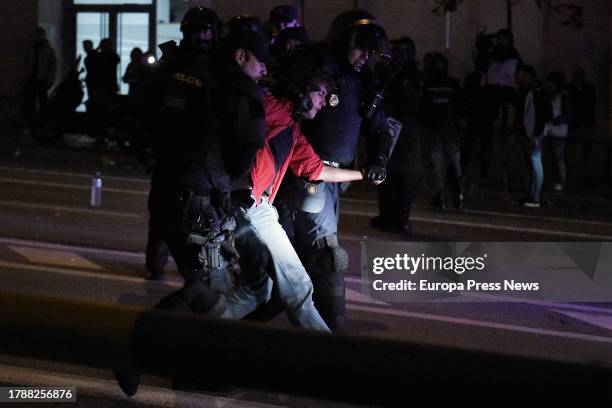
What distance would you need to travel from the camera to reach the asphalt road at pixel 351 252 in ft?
24.4

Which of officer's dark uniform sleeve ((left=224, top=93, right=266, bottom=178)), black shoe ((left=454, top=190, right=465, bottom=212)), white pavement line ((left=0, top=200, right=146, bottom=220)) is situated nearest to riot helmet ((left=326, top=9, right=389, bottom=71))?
officer's dark uniform sleeve ((left=224, top=93, right=266, bottom=178))

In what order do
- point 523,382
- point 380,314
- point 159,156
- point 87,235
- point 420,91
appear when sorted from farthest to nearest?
1. point 420,91
2. point 87,235
3. point 380,314
4. point 159,156
5. point 523,382

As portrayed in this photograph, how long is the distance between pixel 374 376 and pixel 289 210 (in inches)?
153

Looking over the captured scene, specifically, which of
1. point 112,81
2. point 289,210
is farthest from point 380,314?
point 112,81

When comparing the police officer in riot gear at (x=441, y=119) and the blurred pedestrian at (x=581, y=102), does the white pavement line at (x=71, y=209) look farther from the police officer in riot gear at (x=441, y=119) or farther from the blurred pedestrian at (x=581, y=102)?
the blurred pedestrian at (x=581, y=102)

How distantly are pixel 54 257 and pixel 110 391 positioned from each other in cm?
421

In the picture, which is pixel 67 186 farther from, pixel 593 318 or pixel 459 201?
pixel 593 318

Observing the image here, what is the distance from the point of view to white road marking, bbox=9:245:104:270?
955 cm

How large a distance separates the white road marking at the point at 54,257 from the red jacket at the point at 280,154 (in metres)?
3.86

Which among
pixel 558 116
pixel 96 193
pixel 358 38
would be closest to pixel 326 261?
pixel 358 38

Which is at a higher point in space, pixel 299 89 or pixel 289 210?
pixel 299 89

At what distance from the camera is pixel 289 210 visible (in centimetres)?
624

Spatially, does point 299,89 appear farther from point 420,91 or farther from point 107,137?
point 107,137

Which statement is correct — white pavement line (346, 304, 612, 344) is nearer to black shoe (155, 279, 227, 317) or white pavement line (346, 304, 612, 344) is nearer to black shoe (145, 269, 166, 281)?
black shoe (145, 269, 166, 281)
